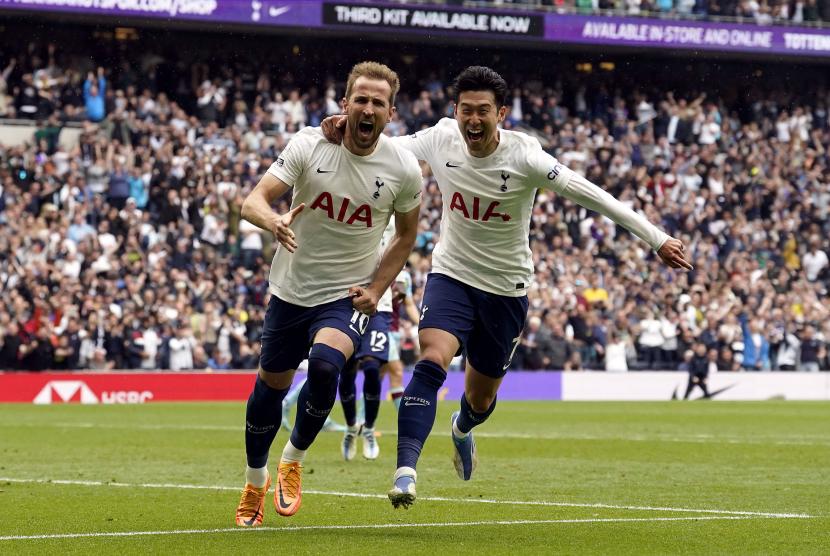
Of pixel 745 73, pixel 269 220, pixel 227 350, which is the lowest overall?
pixel 227 350

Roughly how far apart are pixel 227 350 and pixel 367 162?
19.7m

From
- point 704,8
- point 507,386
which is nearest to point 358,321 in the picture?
point 507,386

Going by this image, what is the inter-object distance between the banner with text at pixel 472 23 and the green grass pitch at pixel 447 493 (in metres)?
15.1

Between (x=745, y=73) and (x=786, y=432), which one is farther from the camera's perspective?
(x=745, y=73)

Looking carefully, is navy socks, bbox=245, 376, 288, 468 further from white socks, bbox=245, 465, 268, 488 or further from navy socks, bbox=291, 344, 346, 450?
navy socks, bbox=291, 344, 346, 450

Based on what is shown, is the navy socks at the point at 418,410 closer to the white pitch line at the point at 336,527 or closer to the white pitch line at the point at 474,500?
the white pitch line at the point at 336,527

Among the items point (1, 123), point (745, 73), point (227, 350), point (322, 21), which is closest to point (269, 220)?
point (227, 350)

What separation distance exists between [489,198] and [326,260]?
113 centimetres

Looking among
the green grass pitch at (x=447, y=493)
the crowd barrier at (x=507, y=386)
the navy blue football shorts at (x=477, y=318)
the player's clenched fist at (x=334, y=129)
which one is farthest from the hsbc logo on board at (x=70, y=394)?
the player's clenched fist at (x=334, y=129)

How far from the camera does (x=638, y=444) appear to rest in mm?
17266

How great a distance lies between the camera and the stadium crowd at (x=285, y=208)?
91.2 feet

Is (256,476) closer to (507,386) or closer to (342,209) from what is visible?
(342,209)

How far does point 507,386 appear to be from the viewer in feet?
100

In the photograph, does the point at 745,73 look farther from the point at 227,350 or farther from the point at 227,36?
the point at 227,350
